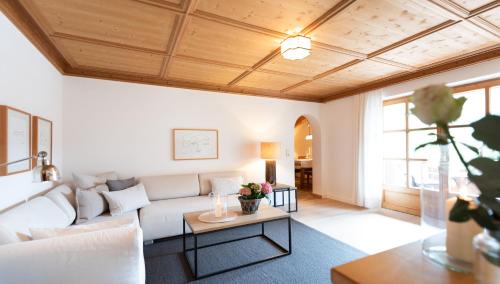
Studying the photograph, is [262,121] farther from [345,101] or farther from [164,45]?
[164,45]

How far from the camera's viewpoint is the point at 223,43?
2.62m

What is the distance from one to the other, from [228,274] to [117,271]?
1.24 metres

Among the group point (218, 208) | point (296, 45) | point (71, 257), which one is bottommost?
point (218, 208)

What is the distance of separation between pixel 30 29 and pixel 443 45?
4318 millimetres

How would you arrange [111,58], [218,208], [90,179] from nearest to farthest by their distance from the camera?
[218,208]
[111,58]
[90,179]

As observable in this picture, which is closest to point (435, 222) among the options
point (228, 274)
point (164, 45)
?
point (228, 274)

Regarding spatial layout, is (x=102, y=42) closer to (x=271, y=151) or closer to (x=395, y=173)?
(x=271, y=151)

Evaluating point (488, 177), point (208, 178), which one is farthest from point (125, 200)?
point (488, 177)

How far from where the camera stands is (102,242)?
1312mm

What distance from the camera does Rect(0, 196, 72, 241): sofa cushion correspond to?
4.88 ft

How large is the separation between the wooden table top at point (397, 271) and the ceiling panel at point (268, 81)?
125 inches

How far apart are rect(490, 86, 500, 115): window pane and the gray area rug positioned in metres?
2.63

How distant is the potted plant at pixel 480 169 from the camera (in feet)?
1.75

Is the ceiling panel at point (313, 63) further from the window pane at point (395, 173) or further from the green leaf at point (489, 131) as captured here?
the green leaf at point (489, 131)
